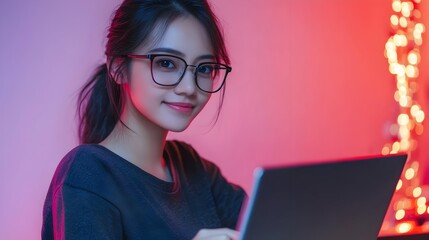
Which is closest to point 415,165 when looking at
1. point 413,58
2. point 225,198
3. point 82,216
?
point 413,58

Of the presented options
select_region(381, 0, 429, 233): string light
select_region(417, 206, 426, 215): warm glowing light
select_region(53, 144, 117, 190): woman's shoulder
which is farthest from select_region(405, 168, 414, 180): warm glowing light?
select_region(53, 144, 117, 190): woman's shoulder

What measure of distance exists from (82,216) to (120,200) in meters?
0.10

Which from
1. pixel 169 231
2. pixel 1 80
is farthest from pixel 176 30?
pixel 1 80

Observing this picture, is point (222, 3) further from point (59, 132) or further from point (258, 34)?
point (59, 132)

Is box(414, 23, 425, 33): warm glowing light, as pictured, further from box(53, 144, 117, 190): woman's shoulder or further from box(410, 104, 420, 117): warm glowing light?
box(53, 144, 117, 190): woman's shoulder

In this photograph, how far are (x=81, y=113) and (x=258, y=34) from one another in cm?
74

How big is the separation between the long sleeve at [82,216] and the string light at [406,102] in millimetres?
1468

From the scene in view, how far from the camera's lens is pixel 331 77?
81.1 inches

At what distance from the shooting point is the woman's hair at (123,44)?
1.10 metres

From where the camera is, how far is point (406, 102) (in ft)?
7.39

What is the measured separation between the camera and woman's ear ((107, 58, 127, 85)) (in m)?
1.12

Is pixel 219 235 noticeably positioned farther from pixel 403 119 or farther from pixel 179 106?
pixel 403 119

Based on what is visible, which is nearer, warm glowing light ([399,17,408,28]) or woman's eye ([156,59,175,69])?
woman's eye ([156,59,175,69])

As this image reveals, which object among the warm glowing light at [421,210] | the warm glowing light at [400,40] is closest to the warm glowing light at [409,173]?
the warm glowing light at [421,210]
